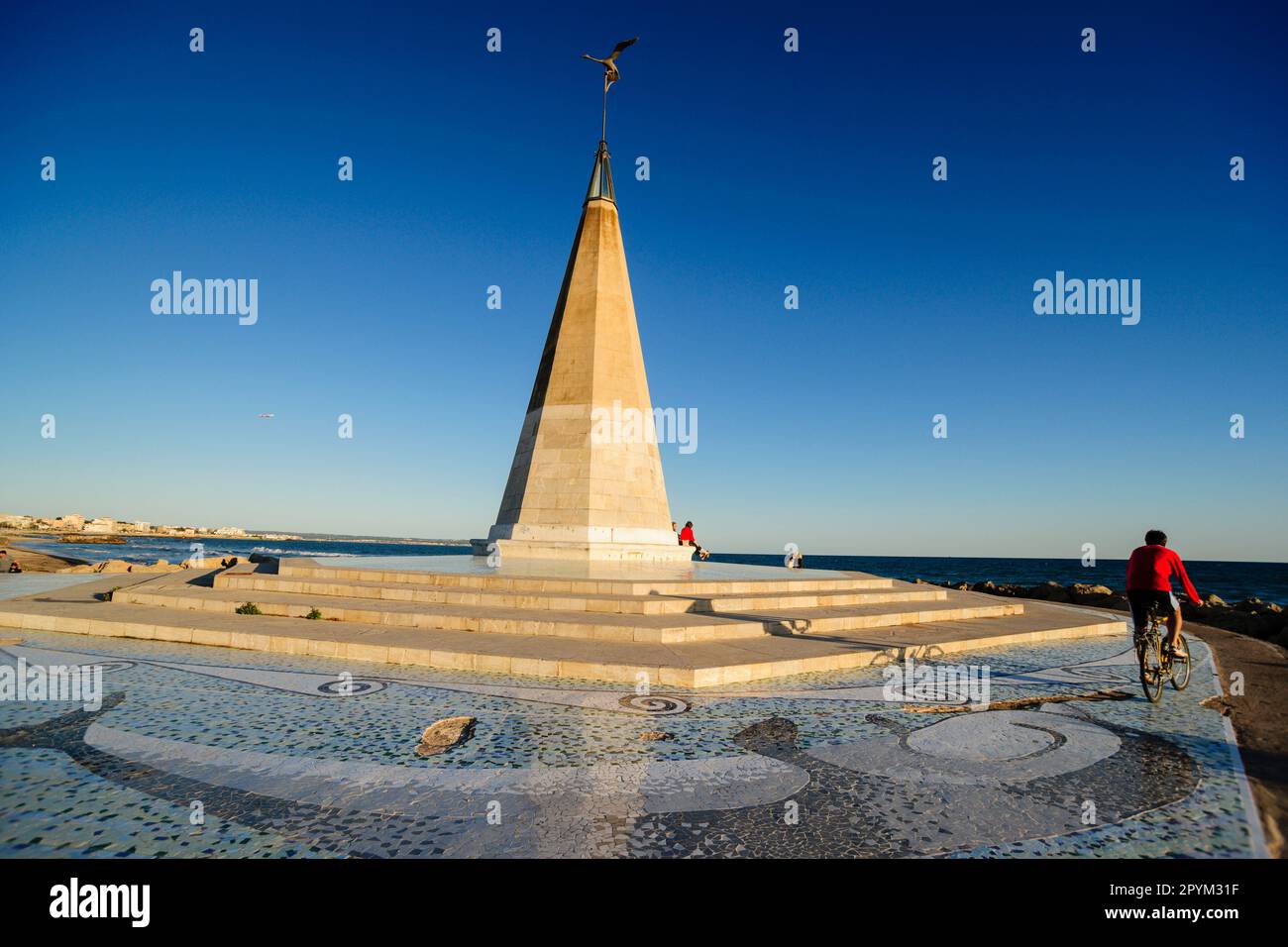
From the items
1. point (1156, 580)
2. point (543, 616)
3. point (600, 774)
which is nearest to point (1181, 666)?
point (1156, 580)

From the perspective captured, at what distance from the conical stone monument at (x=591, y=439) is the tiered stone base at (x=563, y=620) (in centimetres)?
460

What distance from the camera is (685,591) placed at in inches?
443

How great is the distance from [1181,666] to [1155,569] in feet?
6.85

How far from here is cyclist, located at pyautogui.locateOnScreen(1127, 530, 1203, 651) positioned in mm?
6645

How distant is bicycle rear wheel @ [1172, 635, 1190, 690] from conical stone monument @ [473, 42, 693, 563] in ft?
40.1

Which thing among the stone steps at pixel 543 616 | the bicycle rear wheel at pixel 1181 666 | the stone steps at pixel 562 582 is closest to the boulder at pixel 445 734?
the stone steps at pixel 543 616

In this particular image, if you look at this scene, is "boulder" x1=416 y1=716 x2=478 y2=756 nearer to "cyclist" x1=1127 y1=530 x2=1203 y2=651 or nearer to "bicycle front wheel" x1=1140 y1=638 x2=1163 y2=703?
"bicycle front wheel" x1=1140 y1=638 x2=1163 y2=703

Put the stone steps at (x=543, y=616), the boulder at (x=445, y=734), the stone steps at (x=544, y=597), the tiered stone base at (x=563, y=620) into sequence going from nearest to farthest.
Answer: the boulder at (x=445, y=734) < the tiered stone base at (x=563, y=620) < the stone steps at (x=543, y=616) < the stone steps at (x=544, y=597)

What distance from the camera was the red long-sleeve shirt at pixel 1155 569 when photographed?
6.69 metres

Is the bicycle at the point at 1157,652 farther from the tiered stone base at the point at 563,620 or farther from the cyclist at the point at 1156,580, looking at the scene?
the tiered stone base at the point at 563,620

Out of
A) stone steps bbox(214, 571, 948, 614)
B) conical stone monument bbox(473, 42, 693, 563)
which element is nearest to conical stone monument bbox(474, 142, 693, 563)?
conical stone monument bbox(473, 42, 693, 563)
